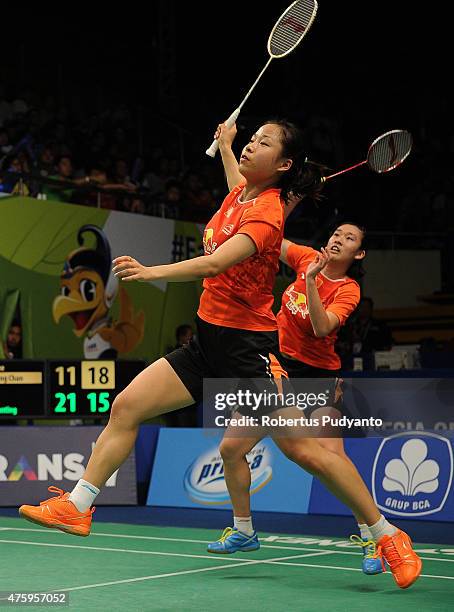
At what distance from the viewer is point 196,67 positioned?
18.2 metres

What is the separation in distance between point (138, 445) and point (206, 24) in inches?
434

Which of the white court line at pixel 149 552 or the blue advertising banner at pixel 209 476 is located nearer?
the white court line at pixel 149 552

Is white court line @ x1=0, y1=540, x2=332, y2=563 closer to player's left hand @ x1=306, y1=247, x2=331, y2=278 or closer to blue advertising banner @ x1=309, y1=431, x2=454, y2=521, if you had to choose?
player's left hand @ x1=306, y1=247, x2=331, y2=278

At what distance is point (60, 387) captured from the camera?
851 centimetres

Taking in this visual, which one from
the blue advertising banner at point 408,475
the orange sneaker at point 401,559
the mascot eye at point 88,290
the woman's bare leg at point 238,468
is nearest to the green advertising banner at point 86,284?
the mascot eye at point 88,290

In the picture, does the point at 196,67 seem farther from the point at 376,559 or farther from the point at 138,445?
the point at 376,559

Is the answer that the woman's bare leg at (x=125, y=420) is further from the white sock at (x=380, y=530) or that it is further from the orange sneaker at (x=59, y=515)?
the white sock at (x=380, y=530)

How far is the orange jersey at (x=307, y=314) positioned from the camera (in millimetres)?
5742

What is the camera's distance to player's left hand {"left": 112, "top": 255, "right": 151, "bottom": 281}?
4.01 metres

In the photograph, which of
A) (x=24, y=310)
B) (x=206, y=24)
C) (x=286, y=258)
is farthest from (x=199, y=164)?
(x=286, y=258)

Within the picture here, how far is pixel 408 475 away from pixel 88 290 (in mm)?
5452

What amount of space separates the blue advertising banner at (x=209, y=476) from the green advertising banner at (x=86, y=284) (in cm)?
317

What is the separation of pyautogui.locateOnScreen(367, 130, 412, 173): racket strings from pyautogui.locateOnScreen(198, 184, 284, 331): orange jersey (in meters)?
1.96

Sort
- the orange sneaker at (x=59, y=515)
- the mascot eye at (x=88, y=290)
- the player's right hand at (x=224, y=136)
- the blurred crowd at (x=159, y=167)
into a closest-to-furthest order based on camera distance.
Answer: the orange sneaker at (x=59, y=515) → the player's right hand at (x=224, y=136) → the mascot eye at (x=88, y=290) → the blurred crowd at (x=159, y=167)
